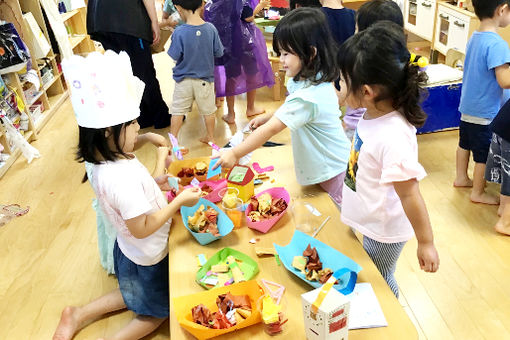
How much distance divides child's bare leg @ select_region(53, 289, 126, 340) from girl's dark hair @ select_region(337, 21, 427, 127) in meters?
1.23

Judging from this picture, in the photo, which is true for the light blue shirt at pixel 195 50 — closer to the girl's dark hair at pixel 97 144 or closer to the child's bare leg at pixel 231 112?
the child's bare leg at pixel 231 112

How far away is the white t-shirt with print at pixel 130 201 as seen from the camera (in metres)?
1.26

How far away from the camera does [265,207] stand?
139 centimetres

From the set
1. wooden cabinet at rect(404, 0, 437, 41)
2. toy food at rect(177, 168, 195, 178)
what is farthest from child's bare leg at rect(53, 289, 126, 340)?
wooden cabinet at rect(404, 0, 437, 41)

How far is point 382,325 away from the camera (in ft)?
3.28

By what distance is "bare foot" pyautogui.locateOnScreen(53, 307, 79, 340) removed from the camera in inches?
65.4

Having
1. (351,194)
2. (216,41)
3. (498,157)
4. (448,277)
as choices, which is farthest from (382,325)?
(216,41)

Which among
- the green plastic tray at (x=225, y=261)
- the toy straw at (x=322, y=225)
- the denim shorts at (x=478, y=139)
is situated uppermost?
the green plastic tray at (x=225, y=261)

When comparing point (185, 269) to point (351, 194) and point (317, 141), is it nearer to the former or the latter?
point (351, 194)

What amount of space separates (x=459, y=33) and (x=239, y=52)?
1.81 meters

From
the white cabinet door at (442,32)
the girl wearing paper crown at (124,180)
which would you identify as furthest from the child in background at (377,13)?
the white cabinet door at (442,32)

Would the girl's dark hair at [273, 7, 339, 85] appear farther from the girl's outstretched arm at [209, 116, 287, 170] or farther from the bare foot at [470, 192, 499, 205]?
the bare foot at [470, 192, 499, 205]

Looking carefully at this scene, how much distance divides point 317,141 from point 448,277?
85cm

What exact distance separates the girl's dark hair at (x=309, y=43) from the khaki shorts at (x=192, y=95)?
4.71ft
